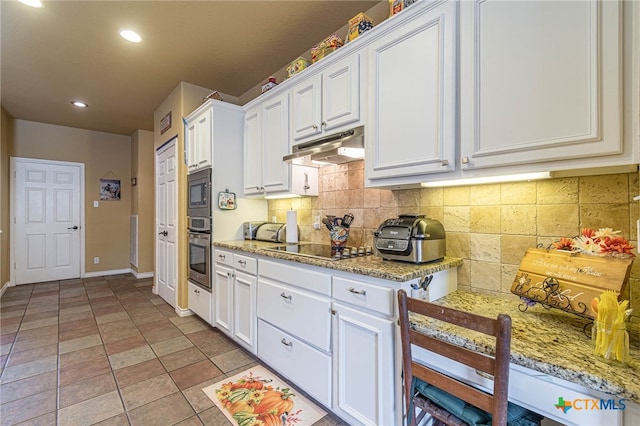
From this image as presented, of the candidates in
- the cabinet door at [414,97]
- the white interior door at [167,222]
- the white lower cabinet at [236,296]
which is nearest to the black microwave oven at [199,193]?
the white interior door at [167,222]

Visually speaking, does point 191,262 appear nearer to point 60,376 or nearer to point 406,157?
point 60,376

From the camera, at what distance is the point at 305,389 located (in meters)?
1.76

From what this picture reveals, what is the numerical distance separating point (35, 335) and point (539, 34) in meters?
4.45

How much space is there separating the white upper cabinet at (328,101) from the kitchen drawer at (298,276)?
96cm

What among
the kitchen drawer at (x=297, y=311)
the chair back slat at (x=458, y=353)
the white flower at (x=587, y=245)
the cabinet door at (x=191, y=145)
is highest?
the cabinet door at (x=191, y=145)

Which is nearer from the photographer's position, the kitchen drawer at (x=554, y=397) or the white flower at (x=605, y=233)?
the kitchen drawer at (x=554, y=397)

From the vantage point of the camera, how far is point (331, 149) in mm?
1914

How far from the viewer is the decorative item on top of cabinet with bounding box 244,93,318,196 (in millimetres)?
2402

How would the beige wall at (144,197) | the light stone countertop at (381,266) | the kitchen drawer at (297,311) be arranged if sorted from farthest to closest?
the beige wall at (144,197) < the kitchen drawer at (297,311) < the light stone countertop at (381,266)

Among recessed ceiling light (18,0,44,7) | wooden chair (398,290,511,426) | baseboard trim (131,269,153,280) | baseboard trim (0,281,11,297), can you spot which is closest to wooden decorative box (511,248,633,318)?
wooden chair (398,290,511,426)

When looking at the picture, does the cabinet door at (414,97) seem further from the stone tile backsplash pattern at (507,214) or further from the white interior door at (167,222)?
the white interior door at (167,222)

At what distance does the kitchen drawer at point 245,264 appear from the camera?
2.21 m

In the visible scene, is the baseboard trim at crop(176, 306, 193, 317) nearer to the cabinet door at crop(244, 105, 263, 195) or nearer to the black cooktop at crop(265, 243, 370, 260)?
the cabinet door at crop(244, 105, 263, 195)

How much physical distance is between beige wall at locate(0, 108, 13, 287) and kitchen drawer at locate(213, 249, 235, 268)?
12.5 ft
